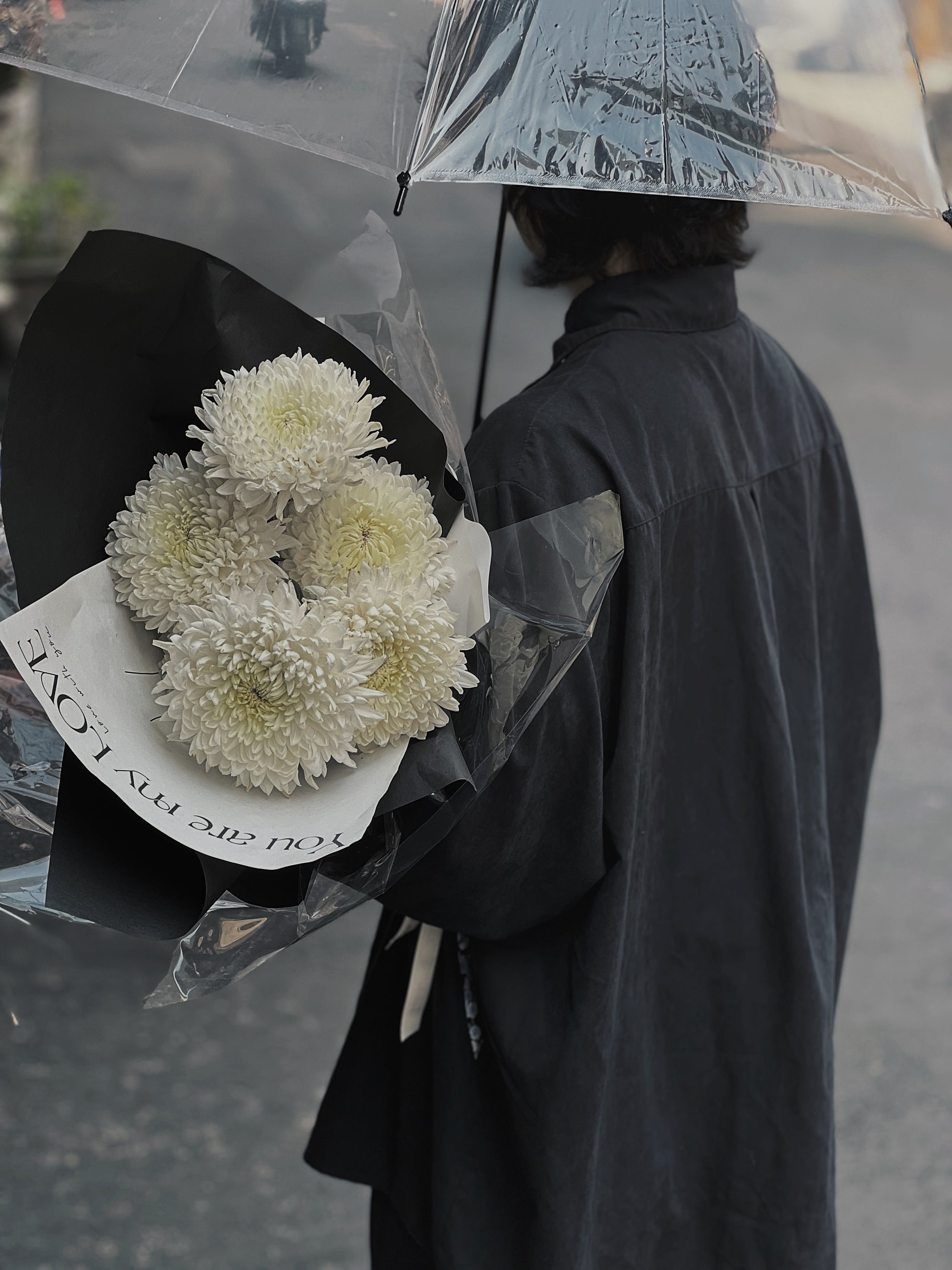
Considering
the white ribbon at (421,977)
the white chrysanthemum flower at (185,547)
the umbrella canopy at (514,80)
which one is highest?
the umbrella canopy at (514,80)

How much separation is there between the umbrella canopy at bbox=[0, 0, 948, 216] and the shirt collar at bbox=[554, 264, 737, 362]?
17 centimetres

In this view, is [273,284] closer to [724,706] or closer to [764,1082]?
[724,706]

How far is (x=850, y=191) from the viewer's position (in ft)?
3.89

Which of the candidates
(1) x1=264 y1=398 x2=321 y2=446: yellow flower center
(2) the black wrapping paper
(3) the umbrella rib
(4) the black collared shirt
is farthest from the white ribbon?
(3) the umbrella rib

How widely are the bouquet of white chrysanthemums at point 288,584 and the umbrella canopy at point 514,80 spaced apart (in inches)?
12.7

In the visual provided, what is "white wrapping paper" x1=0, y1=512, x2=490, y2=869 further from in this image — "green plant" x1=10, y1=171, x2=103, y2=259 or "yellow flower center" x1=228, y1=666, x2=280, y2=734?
"green plant" x1=10, y1=171, x2=103, y2=259

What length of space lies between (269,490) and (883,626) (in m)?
4.15

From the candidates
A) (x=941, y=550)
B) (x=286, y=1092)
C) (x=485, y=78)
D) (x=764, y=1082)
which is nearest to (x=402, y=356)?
(x=485, y=78)

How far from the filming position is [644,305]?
1.26m

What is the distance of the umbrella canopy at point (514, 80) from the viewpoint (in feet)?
3.53

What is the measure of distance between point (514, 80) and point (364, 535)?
458mm

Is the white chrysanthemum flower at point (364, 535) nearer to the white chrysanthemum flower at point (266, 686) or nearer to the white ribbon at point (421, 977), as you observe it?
the white chrysanthemum flower at point (266, 686)

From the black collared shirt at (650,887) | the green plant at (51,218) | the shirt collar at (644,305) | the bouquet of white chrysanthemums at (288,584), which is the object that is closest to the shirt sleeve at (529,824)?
the black collared shirt at (650,887)

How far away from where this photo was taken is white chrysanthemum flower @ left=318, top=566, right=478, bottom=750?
85cm
